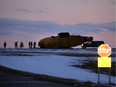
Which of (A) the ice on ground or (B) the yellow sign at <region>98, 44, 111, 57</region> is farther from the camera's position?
(A) the ice on ground

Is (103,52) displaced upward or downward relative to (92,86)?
upward

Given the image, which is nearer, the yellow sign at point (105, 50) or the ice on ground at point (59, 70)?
the yellow sign at point (105, 50)

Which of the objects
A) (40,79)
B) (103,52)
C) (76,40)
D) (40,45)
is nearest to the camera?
(103,52)

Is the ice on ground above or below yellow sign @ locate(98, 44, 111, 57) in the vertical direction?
below

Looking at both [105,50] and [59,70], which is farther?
[59,70]

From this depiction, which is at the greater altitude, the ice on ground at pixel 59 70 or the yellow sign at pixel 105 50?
the yellow sign at pixel 105 50

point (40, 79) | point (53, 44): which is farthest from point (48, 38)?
point (40, 79)

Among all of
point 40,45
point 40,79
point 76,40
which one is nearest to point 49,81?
point 40,79

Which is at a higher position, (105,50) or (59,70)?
(105,50)

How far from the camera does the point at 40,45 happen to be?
100188 millimetres

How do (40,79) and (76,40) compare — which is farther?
(76,40)

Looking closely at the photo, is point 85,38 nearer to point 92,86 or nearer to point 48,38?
point 48,38

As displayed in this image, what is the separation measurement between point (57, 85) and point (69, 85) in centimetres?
55

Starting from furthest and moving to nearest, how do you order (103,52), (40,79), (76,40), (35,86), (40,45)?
(40,45) < (76,40) < (40,79) < (103,52) < (35,86)
